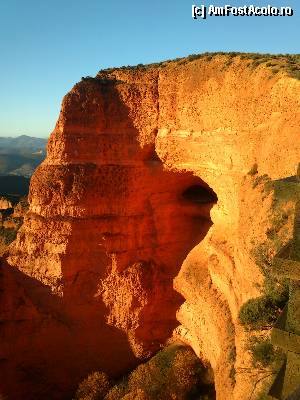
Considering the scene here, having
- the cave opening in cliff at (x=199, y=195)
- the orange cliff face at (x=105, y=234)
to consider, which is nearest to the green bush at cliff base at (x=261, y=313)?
the orange cliff face at (x=105, y=234)

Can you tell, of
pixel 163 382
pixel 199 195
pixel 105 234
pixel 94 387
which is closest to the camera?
pixel 163 382

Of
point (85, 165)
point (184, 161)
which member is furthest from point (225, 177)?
point (85, 165)

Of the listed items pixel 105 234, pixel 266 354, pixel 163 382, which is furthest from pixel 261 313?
pixel 105 234

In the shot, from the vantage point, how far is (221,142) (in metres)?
16.5

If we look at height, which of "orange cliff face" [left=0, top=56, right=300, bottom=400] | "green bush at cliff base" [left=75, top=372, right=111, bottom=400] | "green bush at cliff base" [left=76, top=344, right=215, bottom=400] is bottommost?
"green bush at cliff base" [left=75, top=372, right=111, bottom=400]

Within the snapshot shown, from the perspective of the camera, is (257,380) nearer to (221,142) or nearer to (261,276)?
(261,276)

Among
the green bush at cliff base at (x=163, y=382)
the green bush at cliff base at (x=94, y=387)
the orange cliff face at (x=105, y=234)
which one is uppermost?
the orange cliff face at (x=105, y=234)

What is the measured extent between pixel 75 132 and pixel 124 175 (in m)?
3.02

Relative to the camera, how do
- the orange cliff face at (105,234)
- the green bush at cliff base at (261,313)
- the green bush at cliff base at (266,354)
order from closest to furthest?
the green bush at cliff base at (266,354) < the green bush at cliff base at (261,313) < the orange cliff face at (105,234)

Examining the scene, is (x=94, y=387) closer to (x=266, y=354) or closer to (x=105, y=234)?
(x=105, y=234)

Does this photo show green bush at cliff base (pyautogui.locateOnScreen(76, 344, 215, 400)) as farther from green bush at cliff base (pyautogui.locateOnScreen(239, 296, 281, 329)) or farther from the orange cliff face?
green bush at cliff base (pyautogui.locateOnScreen(239, 296, 281, 329))

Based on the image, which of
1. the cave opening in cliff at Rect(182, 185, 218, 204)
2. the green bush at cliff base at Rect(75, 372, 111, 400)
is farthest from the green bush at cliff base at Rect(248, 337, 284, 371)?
the cave opening in cliff at Rect(182, 185, 218, 204)

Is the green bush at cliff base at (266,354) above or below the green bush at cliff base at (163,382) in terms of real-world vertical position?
above

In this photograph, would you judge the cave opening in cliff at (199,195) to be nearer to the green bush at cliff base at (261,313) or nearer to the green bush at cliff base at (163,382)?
the green bush at cliff base at (163,382)
